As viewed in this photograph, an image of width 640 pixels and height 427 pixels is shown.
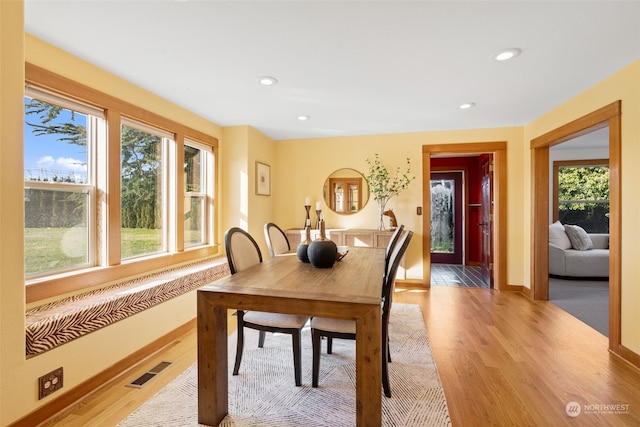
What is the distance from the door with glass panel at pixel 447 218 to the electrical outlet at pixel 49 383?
6.17m

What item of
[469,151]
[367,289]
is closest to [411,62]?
[367,289]

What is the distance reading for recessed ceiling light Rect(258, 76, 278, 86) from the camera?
2.56m

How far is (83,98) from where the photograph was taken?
2.23m

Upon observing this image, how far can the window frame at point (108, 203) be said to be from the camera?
6.52ft

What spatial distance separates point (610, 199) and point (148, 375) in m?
3.90

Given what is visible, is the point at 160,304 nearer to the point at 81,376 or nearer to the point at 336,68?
the point at 81,376

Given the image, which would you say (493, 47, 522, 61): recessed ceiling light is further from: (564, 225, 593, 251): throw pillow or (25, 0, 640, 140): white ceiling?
(564, 225, 593, 251): throw pillow

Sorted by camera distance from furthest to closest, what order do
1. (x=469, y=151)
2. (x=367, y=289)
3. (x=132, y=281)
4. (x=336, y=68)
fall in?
(x=469, y=151), (x=132, y=281), (x=336, y=68), (x=367, y=289)

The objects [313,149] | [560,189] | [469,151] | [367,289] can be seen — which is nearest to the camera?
[367,289]

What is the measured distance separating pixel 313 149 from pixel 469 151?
230 centimetres

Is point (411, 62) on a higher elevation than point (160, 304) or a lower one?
higher

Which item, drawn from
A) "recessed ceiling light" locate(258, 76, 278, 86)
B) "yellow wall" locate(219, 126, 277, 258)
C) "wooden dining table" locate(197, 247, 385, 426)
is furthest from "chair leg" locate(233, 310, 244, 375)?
"yellow wall" locate(219, 126, 277, 258)

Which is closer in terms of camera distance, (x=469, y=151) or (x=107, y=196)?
(x=107, y=196)

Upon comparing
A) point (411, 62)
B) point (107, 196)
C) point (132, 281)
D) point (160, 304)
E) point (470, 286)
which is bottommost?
point (470, 286)
